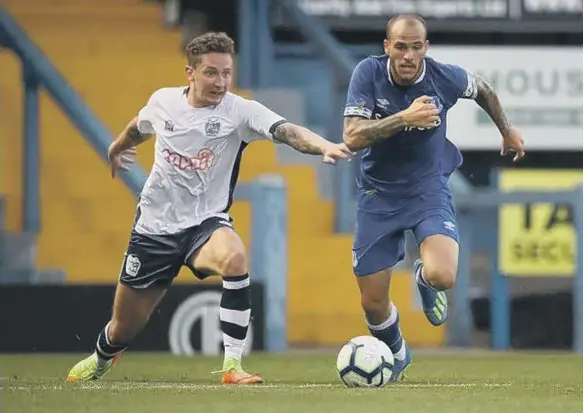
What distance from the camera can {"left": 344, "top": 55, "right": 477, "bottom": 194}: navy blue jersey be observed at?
8789 mm

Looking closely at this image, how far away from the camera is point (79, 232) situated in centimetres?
1508

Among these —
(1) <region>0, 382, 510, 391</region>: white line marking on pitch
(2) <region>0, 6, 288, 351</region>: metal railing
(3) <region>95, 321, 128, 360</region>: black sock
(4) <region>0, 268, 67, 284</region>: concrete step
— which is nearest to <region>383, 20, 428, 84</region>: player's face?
(1) <region>0, 382, 510, 391</region>: white line marking on pitch

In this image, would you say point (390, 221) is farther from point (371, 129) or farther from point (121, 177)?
point (121, 177)

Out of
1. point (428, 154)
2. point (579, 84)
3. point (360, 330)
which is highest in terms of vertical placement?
point (579, 84)

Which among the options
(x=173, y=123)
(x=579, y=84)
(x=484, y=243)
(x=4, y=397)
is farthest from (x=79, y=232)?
(x=4, y=397)

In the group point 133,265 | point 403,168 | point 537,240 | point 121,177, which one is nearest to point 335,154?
point 403,168

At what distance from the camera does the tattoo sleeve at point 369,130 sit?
27.1ft

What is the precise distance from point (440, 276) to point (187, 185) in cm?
145

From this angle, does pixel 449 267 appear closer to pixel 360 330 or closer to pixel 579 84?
pixel 360 330

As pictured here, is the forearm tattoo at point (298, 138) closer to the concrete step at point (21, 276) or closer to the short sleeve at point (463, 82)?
the short sleeve at point (463, 82)

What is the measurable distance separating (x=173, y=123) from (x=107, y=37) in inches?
308

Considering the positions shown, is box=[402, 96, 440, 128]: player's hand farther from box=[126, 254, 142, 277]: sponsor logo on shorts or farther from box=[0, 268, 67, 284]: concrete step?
box=[0, 268, 67, 284]: concrete step

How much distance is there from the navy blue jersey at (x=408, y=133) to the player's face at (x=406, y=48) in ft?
0.38

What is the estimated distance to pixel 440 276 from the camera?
28.1 ft
